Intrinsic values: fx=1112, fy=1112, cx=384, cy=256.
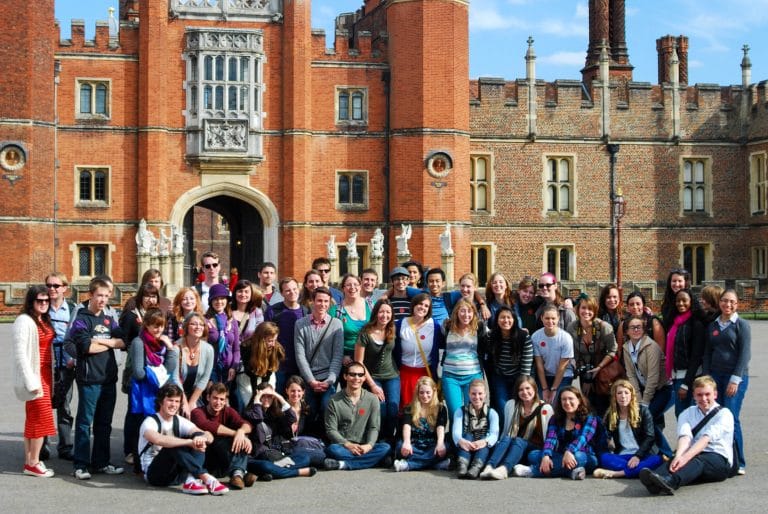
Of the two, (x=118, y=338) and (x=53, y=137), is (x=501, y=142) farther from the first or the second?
(x=118, y=338)

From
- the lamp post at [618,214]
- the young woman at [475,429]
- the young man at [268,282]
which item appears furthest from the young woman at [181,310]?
the lamp post at [618,214]

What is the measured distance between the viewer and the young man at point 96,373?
960 centimetres

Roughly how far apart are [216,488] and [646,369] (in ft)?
A: 13.1

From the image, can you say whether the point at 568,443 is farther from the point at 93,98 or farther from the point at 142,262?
the point at 93,98

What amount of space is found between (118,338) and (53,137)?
2024cm

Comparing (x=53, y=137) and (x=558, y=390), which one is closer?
(x=558, y=390)

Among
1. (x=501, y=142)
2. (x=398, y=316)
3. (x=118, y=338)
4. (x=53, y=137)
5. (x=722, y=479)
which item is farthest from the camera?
(x=501, y=142)

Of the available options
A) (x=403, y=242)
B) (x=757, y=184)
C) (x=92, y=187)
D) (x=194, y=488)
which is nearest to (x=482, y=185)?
(x=403, y=242)

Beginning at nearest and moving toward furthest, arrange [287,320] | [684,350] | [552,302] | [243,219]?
[684,350], [287,320], [552,302], [243,219]

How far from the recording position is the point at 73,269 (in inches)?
1141

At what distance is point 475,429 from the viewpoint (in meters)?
9.70

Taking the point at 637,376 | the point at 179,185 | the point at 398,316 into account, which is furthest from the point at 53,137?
the point at 637,376

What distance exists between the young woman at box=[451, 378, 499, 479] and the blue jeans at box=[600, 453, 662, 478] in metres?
0.95

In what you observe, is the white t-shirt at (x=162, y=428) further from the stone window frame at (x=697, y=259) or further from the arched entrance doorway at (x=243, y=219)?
the stone window frame at (x=697, y=259)
